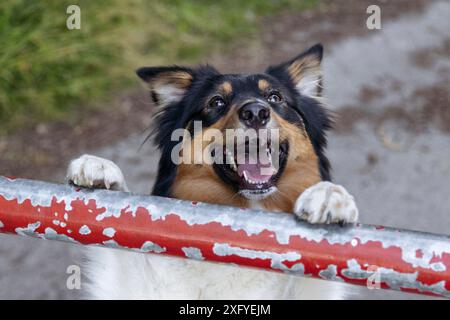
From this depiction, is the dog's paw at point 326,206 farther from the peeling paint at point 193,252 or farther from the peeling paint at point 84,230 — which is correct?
the peeling paint at point 84,230

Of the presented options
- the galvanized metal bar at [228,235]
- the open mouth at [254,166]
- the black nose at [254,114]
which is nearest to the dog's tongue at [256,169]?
the open mouth at [254,166]

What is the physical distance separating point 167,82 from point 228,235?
203 centimetres

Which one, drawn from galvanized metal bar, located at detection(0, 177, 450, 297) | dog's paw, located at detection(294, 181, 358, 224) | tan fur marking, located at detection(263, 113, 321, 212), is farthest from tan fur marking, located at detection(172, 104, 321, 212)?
galvanized metal bar, located at detection(0, 177, 450, 297)

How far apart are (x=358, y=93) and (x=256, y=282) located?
377 cm

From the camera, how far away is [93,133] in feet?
18.0

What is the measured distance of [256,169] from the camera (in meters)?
2.69

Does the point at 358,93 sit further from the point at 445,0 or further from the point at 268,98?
the point at 268,98

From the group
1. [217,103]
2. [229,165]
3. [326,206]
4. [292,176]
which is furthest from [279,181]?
[326,206]

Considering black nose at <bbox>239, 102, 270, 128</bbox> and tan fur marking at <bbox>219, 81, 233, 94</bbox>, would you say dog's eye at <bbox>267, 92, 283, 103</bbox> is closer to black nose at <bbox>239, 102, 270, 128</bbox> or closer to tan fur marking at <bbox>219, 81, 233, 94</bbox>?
tan fur marking at <bbox>219, 81, 233, 94</bbox>

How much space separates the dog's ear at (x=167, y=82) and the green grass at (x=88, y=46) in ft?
9.28

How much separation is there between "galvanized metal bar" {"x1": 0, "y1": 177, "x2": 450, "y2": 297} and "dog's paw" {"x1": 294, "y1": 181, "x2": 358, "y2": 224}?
103 mm

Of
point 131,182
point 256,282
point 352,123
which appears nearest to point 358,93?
point 352,123

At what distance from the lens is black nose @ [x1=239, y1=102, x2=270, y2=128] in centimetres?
252

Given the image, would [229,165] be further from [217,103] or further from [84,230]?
[84,230]
